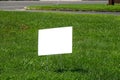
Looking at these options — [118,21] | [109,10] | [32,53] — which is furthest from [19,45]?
[109,10]

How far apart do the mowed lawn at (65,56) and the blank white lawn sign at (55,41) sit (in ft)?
1.61

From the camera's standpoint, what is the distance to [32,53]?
10.8 m

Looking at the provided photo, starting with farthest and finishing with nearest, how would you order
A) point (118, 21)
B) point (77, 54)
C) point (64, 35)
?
point (118, 21), point (77, 54), point (64, 35)

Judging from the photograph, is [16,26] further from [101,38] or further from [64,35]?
[64,35]

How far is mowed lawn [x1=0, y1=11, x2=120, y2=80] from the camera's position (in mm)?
8366

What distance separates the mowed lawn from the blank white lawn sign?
49 cm

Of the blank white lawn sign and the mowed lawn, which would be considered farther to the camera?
the mowed lawn

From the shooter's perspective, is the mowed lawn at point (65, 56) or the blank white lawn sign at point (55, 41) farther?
the mowed lawn at point (65, 56)

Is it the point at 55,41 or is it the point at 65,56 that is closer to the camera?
the point at 55,41

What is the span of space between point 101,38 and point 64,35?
574 centimetres

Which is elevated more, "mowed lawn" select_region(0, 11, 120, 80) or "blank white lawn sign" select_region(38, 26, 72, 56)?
"blank white lawn sign" select_region(38, 26, 72, 56)

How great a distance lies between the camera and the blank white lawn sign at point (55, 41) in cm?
802

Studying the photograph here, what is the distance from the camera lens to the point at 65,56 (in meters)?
10.3

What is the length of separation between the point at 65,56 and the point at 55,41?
7.39ft
